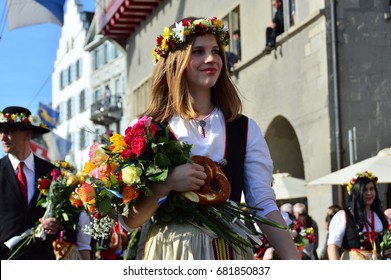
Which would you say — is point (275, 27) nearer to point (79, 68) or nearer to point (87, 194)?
point (87, 194)

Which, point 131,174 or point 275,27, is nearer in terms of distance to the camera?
point 131,174

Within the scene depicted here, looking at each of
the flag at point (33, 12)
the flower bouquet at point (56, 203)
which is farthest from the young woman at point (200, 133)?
the flag at point (33, 12)

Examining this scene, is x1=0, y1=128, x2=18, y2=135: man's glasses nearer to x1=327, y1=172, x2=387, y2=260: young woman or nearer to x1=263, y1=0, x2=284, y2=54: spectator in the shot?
x1=327, y1=172, x2=387, y2=260: young woman

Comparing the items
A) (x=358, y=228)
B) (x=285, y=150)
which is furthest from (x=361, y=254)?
(x=285, y=150)

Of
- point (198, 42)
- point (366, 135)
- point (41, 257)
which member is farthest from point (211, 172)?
point (366, 135)

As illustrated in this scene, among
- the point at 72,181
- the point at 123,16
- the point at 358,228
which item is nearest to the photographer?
the point at 72,181

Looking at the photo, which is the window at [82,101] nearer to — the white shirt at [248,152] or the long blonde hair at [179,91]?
the long blonde hair at [179,91]

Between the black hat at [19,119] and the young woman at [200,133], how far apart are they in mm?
3119

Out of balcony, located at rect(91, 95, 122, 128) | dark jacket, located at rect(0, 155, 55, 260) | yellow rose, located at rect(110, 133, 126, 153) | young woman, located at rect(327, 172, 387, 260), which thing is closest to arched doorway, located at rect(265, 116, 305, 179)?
young woman, located at rect(327, 172, 387, 260)

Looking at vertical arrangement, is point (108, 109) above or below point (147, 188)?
above

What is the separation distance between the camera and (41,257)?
6.65 meters

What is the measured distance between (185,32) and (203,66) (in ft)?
0.58

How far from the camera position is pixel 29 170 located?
675 cm

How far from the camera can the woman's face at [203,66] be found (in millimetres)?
3561
